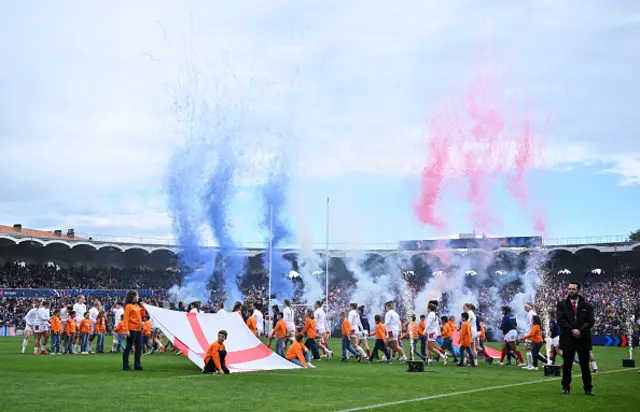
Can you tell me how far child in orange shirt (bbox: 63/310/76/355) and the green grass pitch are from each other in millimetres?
5003

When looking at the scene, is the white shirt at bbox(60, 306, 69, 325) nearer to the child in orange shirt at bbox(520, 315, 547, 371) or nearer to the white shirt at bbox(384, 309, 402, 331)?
the white shirt at bbox(384, 309, 402, 331)

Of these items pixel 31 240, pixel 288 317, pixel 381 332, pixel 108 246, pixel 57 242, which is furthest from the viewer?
pixel 108 246

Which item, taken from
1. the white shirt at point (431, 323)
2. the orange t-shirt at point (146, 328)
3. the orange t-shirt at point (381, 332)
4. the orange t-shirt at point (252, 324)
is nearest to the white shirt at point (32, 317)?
the orange t-shirt at point (146, 328)

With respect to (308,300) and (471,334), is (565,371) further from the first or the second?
(308,300)

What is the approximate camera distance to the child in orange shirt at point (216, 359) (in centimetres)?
1532

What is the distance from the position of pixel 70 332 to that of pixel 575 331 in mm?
17077

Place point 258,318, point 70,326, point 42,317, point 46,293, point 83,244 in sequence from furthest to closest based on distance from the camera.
A: point 83,244, point 46,293, point 70,326, point 42,317, point 258,318

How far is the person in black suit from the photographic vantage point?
38.0 ft

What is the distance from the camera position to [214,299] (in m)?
55.2

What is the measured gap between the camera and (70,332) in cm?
2305

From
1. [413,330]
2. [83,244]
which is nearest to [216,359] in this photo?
[413,330]

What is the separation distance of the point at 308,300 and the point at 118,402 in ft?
153

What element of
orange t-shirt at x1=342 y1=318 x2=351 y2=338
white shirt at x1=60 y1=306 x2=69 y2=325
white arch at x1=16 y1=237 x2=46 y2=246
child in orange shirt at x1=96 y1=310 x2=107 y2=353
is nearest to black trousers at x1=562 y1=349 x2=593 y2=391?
orange t-shirt at x1=342 y1=318 x2=351 y2=338

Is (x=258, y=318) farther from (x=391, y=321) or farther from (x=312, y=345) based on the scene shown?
(x=391, y=321)
